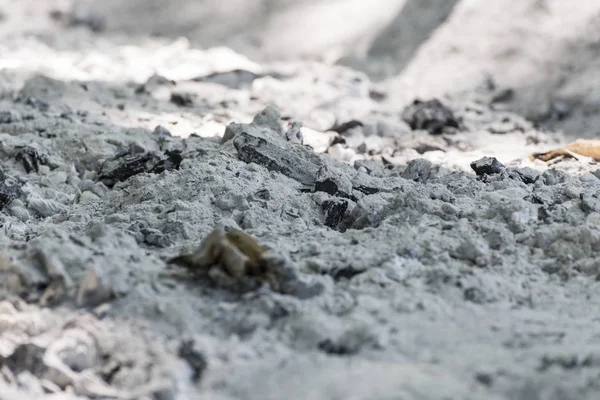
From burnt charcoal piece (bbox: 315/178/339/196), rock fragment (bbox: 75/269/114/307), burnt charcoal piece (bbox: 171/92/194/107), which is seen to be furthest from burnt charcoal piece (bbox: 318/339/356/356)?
burnt charcoal piece (bbox: 171/92/194/107)

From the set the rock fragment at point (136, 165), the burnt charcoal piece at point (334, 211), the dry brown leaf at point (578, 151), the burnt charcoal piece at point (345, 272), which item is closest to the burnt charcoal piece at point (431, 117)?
the dry brown leaf at point (578, 151)

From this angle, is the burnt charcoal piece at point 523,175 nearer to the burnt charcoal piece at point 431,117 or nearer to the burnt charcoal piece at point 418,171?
the burnt charcoal piece at point 418,171

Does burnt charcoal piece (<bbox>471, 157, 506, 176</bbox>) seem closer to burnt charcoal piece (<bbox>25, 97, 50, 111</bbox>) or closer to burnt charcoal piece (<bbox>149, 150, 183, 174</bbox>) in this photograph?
burnt charcoal piece (<bbox>149, 150, 183, 174</bbox>)

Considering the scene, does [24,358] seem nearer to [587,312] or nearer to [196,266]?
[196,266]

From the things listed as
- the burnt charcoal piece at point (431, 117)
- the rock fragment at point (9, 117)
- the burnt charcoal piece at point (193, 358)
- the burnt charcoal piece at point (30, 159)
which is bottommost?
the burnt charcoal piece at point (193, 358)

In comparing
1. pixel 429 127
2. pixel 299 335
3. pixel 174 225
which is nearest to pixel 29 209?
pixel 174 225

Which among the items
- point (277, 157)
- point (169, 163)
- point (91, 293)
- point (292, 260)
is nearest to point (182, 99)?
point (169, 163)
